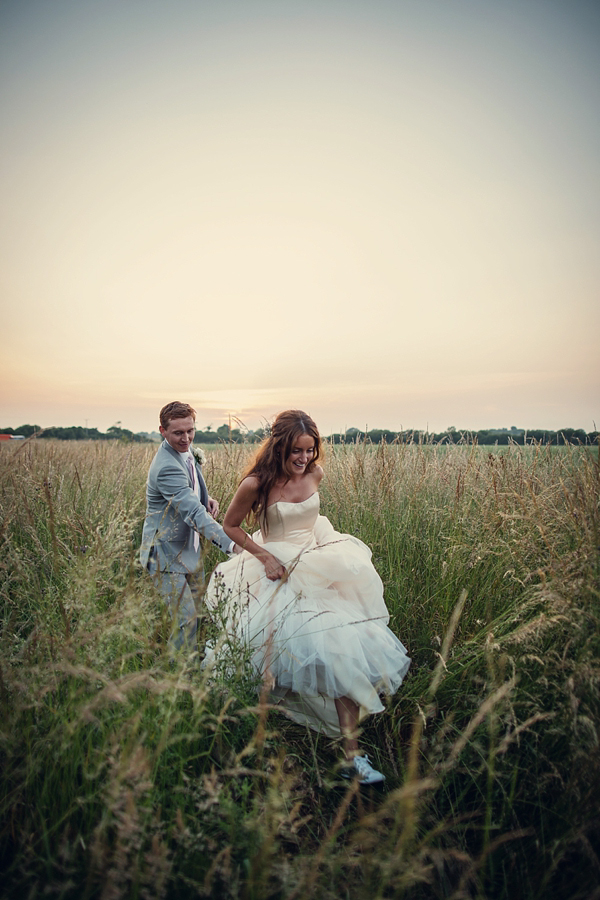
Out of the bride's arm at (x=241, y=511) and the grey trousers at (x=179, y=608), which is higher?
the bride's arm at (x=241, y=511)

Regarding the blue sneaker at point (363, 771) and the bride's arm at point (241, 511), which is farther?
the bride's arm at point (241, 511)

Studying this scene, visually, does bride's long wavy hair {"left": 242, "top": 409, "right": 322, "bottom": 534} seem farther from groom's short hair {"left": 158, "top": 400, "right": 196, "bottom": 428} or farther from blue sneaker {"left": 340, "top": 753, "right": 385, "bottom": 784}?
blue sneaker {"left": 340, "top": 753, "right": 385, "bottom": 784}

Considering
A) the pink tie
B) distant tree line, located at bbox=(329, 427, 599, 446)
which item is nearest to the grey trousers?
the pink tie

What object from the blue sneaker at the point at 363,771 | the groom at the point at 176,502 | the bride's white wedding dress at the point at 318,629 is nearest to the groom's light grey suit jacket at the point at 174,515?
the groom at the point at 176,502

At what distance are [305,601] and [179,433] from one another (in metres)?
1.81

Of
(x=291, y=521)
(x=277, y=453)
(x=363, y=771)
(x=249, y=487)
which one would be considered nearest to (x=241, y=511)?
(x=249, y=487)

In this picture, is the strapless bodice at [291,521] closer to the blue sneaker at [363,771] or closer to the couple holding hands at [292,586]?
the couple holding hands at [292,586]

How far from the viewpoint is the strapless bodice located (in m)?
2.87

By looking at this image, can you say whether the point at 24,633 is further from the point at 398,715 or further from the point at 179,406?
the point at 398,715

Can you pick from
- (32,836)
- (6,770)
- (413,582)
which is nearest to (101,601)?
(6,770)

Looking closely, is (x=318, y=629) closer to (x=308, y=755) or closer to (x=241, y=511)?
(x=308, y=755)

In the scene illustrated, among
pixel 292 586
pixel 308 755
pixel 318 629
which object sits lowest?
pixel 308 755

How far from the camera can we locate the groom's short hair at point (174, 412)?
3.59 m

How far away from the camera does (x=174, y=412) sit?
3588mm
